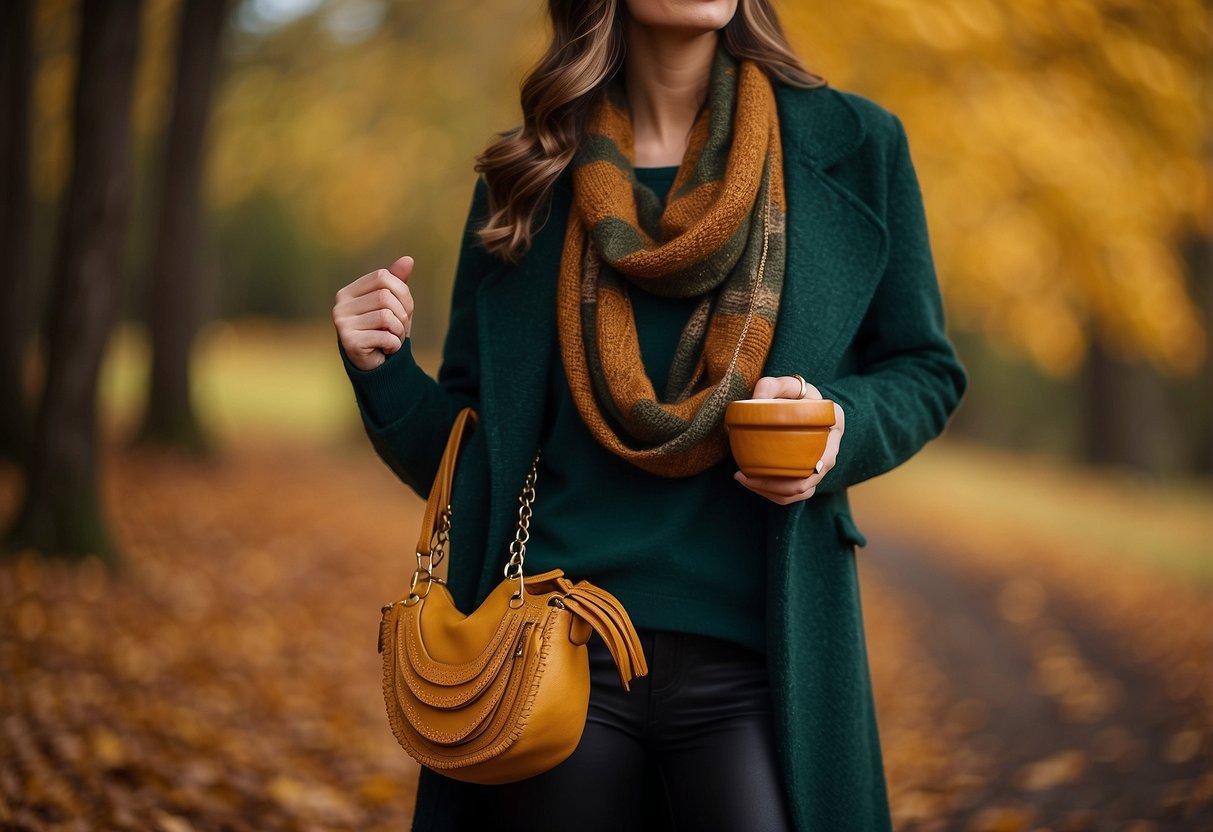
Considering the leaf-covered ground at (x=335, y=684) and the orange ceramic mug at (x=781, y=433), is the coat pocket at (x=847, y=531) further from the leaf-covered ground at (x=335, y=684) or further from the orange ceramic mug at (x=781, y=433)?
the leaf-covered ground at (x=335, y=684)

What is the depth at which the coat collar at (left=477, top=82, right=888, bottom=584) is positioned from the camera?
1988 millimetres

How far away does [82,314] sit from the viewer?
20.2 ft

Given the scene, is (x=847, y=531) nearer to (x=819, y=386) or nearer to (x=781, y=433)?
(x=819, y=386)

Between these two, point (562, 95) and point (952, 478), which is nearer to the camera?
point (562, 95)

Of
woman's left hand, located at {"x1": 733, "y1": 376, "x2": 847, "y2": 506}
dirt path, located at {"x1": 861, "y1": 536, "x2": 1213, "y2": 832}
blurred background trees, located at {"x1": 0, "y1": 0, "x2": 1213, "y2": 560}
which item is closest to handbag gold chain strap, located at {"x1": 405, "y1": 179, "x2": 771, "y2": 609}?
woman's left hand, located at {"x1": 733, "y1": 376, "x2": 847, "y2": 506}

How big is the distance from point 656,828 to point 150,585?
5.10 metres

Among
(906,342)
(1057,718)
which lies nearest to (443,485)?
(906,342)

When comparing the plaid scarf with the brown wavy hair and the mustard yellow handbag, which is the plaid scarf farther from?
the mustard yellow handbag

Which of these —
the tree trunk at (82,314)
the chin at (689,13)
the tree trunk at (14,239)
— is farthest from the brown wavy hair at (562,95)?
the tree trunk at (14,239)

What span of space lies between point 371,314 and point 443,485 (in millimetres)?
346

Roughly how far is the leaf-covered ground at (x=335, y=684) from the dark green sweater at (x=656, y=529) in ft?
7.38

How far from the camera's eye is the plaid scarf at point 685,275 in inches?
73.5

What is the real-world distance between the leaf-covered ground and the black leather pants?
7.08 feet

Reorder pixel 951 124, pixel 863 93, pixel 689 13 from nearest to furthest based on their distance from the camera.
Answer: pixel 689 13 < pixel 951 124 < pixel 863 93
